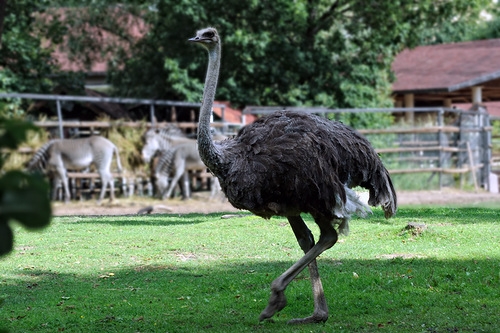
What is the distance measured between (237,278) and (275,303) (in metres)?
2.05

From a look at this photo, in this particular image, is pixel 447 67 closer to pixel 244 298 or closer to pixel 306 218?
pixel 306 218

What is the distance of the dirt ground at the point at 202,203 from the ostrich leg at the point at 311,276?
1154 cm

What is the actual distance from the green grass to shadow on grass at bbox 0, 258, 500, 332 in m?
0.01

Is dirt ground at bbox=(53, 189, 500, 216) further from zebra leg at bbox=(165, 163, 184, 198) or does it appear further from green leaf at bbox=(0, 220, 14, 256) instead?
green leaf at bbox=(0, 220, 14, 256)

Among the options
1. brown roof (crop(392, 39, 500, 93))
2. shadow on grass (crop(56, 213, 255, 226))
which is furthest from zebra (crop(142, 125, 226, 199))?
brown roof (crop(392, 39, 500, 93))

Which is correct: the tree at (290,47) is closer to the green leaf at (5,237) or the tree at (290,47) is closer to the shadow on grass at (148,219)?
the shadow on grass at (148,219)

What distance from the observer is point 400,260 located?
28.9 feet

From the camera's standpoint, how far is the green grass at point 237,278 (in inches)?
257

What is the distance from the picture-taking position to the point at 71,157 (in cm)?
2089

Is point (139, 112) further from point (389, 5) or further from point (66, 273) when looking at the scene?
point (66, 273)

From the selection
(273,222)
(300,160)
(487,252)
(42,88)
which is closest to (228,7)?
(42,88)

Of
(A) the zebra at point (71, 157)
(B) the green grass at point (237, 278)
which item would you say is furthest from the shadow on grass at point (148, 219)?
(A) the zebra at point (71, 157)

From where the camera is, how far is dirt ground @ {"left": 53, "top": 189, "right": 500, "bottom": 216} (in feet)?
61.4

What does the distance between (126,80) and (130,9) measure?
8.44 ft
